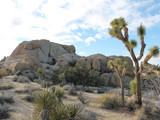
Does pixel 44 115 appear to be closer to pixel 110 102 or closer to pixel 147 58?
pixel 110 102

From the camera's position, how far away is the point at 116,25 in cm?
1016

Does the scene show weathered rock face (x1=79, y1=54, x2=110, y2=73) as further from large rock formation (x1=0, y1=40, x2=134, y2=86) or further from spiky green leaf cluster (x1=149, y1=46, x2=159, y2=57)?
spiky green leaf cluster (x1=149, y1=46, x2=159, y2=57)

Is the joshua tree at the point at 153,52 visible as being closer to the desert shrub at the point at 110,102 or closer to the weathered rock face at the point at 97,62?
the desert shrub at the point at 110,102

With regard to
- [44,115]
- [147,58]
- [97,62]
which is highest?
[97,62]

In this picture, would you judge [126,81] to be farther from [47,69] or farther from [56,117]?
[56,117]

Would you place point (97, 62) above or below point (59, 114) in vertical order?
above

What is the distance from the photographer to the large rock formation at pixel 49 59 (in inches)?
1072

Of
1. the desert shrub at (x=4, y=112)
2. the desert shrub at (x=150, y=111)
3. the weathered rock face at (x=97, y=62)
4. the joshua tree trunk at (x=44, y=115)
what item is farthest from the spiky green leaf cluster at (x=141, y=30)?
the weathered rock face at (x=97, y=62)

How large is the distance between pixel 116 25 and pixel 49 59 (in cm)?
2994

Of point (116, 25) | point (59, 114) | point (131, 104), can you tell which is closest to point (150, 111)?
point (131, 104)

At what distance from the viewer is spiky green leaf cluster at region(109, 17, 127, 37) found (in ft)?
32.6

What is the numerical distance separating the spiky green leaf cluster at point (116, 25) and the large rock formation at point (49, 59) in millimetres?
16704

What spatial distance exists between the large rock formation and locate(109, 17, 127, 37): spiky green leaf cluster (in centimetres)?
1670

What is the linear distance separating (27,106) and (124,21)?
724cm
